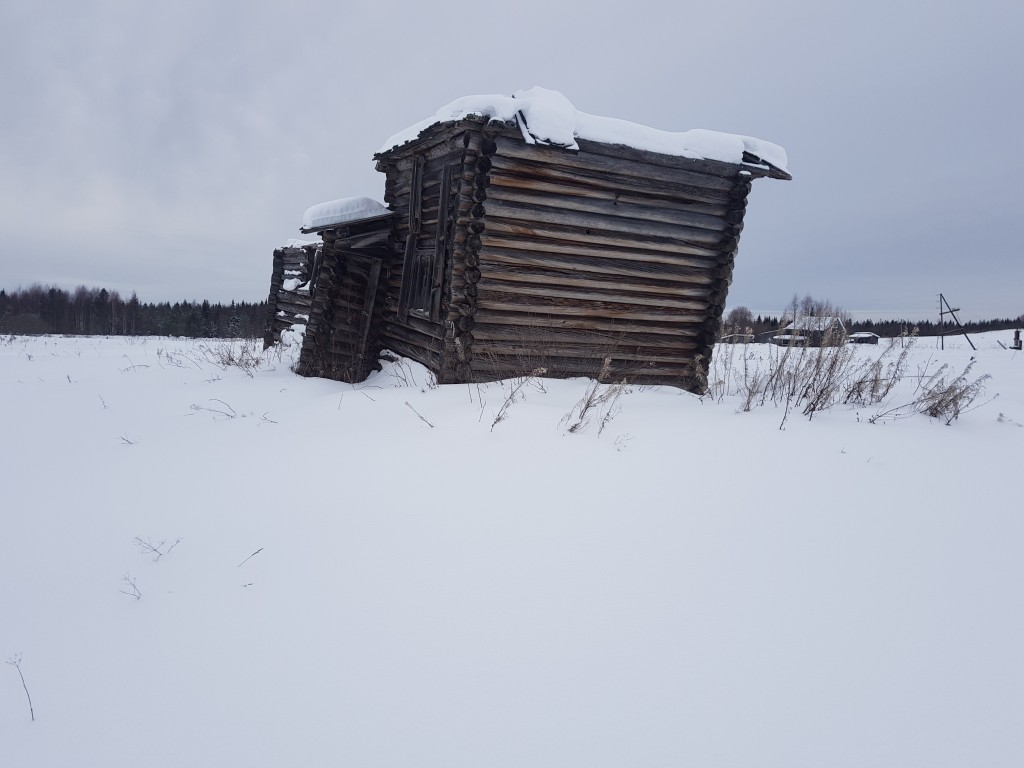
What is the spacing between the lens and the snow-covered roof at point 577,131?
6.55m

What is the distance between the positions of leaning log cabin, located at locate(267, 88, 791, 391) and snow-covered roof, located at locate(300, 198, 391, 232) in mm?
66

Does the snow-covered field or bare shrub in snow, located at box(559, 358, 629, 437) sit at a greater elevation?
bare shrub in snow, located at box(559, 358, 629, 437)

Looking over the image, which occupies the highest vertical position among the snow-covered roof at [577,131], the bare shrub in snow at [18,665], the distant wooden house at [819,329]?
the snow-covered roof at [577,131]

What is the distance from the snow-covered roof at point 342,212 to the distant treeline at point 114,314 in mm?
40734

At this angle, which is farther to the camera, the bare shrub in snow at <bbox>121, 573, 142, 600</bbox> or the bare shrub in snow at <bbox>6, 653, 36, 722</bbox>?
the bare shrub in snow at <bbox>121, 573, 142, 600</bbox>

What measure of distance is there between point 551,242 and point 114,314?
56.6 metres

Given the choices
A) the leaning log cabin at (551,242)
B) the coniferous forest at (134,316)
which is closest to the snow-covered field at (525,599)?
the leaning log cabin at (551,242)

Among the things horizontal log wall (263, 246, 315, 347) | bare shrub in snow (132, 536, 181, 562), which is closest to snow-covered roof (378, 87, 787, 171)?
bare shrub in snow (132, 536, 181, 562)

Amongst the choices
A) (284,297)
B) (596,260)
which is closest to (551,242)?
(596,260)

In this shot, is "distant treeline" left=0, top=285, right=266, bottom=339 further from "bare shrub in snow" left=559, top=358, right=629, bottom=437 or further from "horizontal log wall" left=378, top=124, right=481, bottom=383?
"bare shrub in snow" left=559, top=358, right=629, bottom=437

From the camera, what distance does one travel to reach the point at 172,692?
82.6 inches

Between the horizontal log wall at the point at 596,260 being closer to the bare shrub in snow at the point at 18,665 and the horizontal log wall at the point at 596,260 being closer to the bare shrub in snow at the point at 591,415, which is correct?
the bare shrub in snow at the point at 591,415

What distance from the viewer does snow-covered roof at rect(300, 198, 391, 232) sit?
888 cm

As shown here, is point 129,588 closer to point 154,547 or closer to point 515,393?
point 154,547
